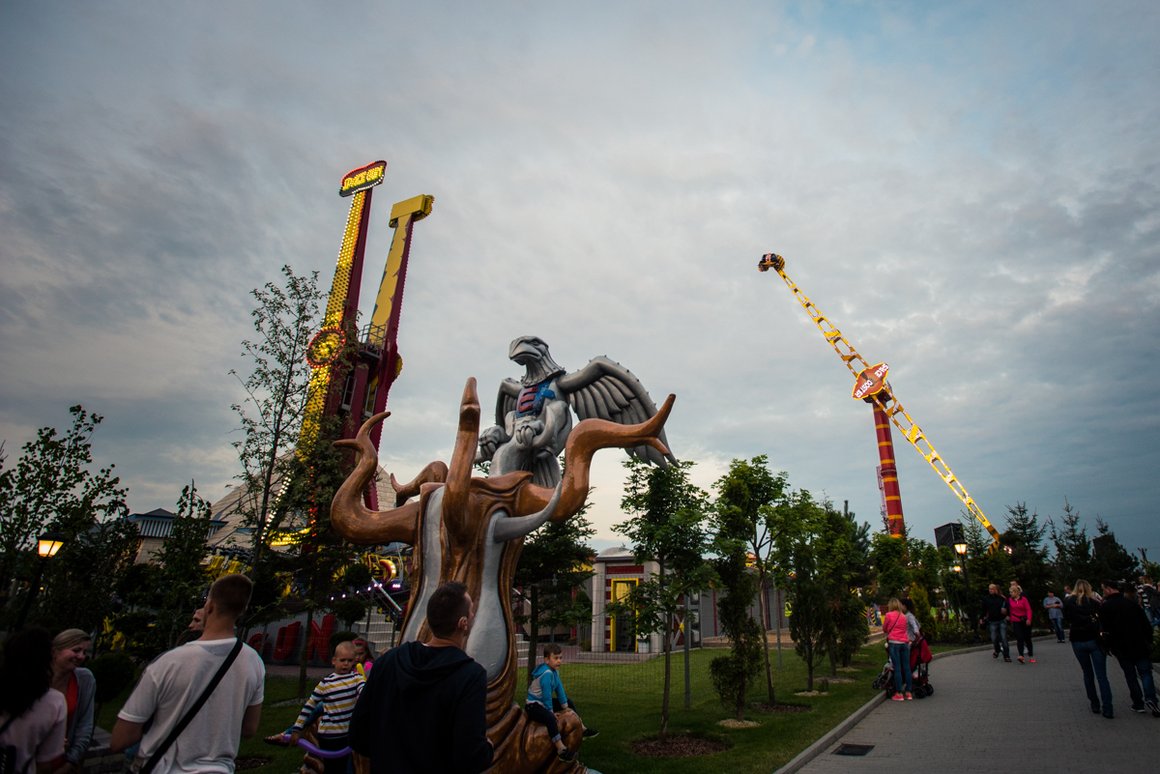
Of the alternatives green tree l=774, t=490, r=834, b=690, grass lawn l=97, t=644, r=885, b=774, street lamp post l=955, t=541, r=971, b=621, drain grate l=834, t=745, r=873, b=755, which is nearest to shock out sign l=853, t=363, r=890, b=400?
street lamp post l=955, t=541, r=971, b=621

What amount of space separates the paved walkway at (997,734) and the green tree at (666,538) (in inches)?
103

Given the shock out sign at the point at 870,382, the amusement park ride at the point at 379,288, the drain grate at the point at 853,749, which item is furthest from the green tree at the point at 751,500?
the shock out sign at the point at 870,382

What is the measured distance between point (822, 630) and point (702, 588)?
14.6 feet

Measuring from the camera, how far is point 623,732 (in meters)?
9.43

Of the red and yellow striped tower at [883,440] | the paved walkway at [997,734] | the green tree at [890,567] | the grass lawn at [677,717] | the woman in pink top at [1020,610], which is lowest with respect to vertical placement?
the grass lawn at [677,717]

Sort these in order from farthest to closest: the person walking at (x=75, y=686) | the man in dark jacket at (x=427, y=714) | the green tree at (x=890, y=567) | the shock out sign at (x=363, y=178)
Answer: the shock out sign at (x=363, y=178) < the green tree at (x=890, y=567) < the person walking at (x=75, y=686) < the man in dark jacket at (x=427, y=714)

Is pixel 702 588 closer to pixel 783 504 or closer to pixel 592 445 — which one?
pixel 783 504

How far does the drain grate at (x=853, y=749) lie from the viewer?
7.45 metres

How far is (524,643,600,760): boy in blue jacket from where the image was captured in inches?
190

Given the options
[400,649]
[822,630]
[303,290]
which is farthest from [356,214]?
[400,649]

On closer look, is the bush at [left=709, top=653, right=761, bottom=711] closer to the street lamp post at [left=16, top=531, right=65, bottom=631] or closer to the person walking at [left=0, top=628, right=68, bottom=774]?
the person walking at [left=0, top=628, right=68, bottom=774]

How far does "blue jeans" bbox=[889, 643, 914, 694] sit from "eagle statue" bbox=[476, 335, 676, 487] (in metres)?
6.22

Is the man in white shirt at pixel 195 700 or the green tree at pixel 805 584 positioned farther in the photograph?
the green tree at pixel 805 584

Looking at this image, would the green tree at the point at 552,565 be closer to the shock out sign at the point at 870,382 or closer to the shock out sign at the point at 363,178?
the shock out sign at the point at 363,178
